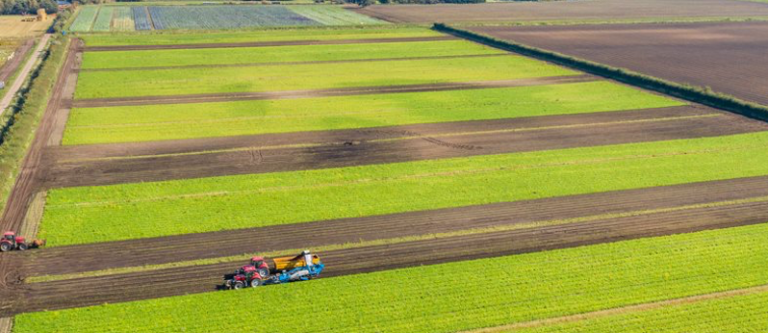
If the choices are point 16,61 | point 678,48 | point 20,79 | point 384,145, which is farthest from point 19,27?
point 678,48

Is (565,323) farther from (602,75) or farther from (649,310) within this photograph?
(602,75)

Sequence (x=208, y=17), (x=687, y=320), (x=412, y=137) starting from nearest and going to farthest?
(x=687, y=320), (x=412, y=137), (x=208, y=17)

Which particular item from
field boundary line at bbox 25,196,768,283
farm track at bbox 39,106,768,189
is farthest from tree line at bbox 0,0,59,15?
field boundary line at bbox 25,196,768,283

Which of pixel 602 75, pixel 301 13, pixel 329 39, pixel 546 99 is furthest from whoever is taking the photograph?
pixel 301 13

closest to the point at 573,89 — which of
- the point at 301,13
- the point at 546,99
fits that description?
the point at 546,99

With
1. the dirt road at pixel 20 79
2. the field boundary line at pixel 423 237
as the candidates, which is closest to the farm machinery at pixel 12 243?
the field boundary line at pixel 423 237

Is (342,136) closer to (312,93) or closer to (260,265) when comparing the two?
(312,93)

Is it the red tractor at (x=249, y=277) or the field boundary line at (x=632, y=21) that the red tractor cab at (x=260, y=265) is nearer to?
the red tractor at (x=249, y=277)
